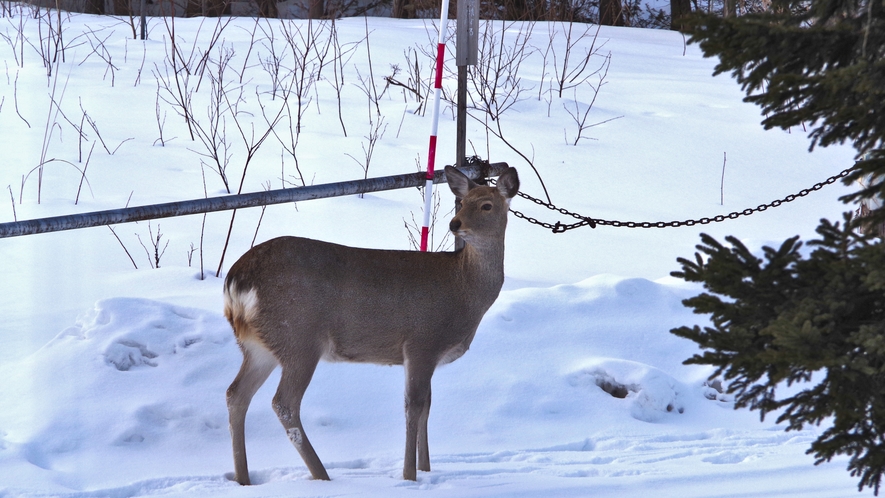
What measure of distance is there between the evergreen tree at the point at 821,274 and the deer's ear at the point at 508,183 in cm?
193

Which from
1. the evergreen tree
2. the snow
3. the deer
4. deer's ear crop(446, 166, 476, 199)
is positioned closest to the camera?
the evergreen tree

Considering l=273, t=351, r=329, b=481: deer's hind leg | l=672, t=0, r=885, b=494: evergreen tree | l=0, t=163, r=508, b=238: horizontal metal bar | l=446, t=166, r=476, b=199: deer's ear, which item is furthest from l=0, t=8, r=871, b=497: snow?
l=672, t=0, r=885, b=494: evergreen tree

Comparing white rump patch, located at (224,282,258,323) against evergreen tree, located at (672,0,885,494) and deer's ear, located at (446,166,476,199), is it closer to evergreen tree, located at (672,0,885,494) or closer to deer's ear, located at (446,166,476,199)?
deer's ear, located at (446,166,476,199)

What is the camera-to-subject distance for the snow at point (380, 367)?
4074mm

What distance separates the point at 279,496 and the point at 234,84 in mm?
8409

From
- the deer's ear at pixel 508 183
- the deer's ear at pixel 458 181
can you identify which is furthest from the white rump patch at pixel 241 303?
the deer's ear at pixel 508 183

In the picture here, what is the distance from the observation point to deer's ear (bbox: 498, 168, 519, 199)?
432cm

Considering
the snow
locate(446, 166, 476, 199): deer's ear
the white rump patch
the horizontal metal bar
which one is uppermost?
locate(446, 166, 476, 199): deer's ear

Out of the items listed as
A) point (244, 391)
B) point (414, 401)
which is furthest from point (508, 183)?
point (244, 391)

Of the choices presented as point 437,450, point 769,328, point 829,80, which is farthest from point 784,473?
point 829,80

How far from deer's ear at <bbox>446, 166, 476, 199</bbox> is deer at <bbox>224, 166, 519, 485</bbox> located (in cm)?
30

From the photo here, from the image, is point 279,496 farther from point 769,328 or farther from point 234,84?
point 234,84

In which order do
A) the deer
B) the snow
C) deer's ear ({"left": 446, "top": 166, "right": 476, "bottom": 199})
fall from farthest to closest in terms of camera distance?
1. deer's ear ({"left": 446, "top": 166, "right": 476, "bottom": 199})
2. the snow
3. the deer

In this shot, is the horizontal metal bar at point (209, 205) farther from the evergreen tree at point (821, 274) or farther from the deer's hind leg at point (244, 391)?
the evergreen tree at point (821, 274)
